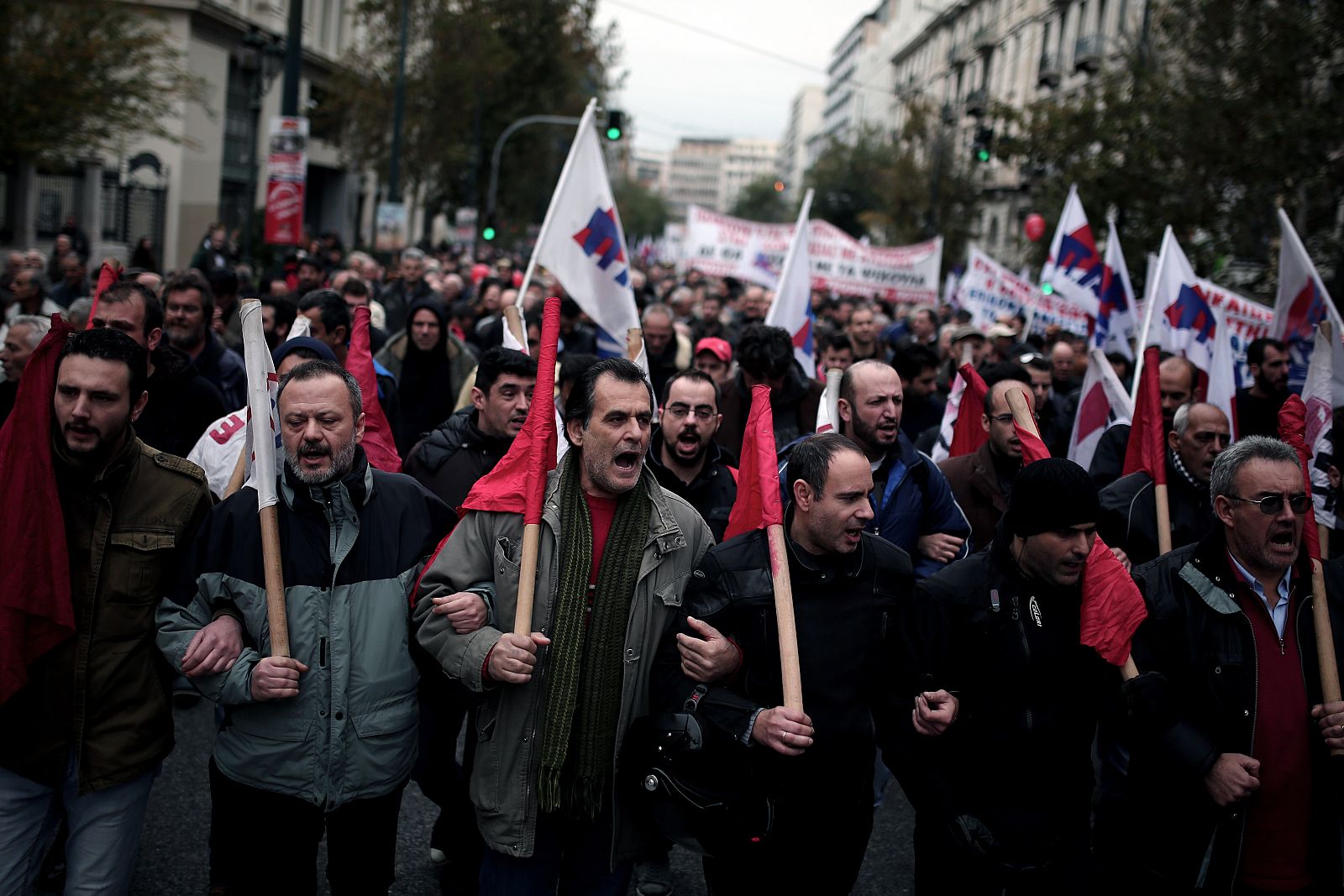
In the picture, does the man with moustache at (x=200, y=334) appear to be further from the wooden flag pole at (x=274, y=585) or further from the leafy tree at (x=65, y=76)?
the leafy tree at (x=65, y=76)

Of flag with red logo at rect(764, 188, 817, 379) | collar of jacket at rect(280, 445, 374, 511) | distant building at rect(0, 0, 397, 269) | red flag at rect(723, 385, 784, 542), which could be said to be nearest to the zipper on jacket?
red flag at rect(723, 385, 784, 542)

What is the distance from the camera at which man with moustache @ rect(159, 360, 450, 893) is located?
3.33 metres

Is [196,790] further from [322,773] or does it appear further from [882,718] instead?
[882,718]

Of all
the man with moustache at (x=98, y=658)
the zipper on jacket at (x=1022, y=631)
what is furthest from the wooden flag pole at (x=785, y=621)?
the man with moustache at (x=98, y=658)

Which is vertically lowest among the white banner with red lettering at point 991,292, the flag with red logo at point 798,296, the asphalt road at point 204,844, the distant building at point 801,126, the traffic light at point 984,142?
the asphalt road at point 204,844

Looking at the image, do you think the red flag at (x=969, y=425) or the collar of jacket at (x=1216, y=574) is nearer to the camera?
the collar of jacket at (x=1216, y=574)

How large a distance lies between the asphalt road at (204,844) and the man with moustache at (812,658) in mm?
1472

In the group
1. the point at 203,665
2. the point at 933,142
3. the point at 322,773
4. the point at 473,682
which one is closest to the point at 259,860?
the point at 322,773

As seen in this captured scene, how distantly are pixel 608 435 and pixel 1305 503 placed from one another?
1997 mm

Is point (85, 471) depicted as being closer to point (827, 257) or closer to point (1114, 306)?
point (1114, 306)

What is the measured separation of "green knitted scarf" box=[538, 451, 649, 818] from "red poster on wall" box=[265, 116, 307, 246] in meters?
10.8

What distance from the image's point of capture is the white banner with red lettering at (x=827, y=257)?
Result: 1700cm

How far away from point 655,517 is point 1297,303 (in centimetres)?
565

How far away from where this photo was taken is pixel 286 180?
13352 millimetres
